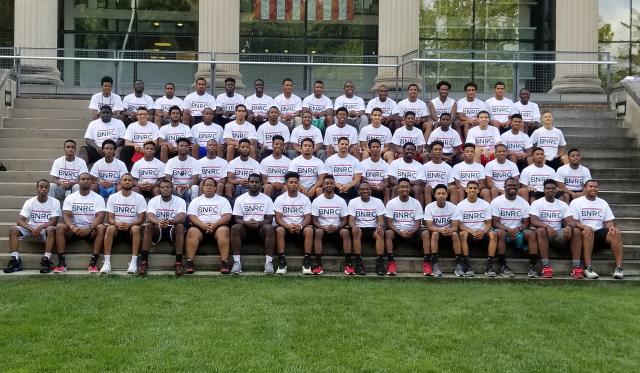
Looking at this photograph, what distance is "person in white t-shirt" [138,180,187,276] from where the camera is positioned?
10.0 m

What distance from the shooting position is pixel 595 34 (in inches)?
729

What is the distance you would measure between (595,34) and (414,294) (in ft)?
41.4

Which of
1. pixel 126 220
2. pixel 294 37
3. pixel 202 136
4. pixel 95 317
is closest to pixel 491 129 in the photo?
pixel 202 136

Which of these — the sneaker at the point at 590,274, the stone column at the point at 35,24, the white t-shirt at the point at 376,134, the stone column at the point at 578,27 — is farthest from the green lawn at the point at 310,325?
the stone column at the point at 578,27

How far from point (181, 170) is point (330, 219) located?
257cm

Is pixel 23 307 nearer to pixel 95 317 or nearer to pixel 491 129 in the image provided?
pixel 95 317

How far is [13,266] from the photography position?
9.86m

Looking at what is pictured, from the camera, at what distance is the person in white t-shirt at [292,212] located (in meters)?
10.3

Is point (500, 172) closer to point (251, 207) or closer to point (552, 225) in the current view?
point (552, 225)

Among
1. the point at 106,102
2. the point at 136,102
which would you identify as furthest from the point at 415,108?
the point at 106,102

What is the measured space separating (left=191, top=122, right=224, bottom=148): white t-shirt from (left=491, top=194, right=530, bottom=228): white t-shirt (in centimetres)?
493

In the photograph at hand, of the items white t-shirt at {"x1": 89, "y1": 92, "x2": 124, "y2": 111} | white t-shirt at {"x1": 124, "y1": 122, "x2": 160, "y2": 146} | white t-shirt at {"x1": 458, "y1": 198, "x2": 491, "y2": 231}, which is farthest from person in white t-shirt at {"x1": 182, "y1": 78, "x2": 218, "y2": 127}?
white t-shirt at {"x1": 458, "y1": 198, "x2": 491, "y2": 231}

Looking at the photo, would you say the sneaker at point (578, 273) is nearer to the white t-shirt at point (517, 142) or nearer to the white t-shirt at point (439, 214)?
the white t-shirt at point (439, 214)

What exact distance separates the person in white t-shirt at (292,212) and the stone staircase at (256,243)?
0.41m
